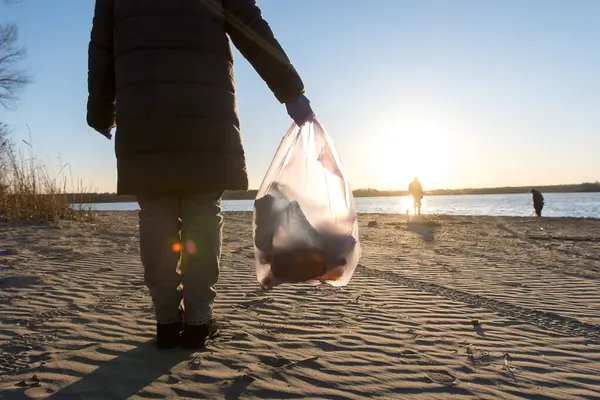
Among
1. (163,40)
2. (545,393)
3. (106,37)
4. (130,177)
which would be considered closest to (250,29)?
(163,40)

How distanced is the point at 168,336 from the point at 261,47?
4.84 ft

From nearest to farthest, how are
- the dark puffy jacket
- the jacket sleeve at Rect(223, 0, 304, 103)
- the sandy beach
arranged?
the sandy beach → the dark puffy jacket → the jacket sleeve at Rect(223, 0, 304, 103)

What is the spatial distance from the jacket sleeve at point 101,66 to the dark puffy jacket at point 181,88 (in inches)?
2.5

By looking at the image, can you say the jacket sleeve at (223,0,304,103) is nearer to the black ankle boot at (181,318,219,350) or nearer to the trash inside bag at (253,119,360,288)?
the trash inside bag at (253,119,360,288)

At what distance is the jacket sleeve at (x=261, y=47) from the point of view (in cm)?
223

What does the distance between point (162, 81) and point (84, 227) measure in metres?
6.99

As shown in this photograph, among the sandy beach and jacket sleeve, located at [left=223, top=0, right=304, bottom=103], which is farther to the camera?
jacket sleeve, located at [left=223, top=0, right=304, bottom=103]

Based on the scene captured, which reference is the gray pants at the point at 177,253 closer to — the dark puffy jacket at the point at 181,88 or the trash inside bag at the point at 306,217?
the dark puffy jacket at the point at 181,88

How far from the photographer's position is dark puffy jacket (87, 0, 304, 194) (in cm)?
208

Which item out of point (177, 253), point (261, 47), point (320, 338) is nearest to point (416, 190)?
point (320, 338)

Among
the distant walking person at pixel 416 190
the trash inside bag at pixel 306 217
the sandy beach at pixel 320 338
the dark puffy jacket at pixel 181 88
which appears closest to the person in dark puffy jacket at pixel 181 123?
the dark puffy jacket at pixel 181 88

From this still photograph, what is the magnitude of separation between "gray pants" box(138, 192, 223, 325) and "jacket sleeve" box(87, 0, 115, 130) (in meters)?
0.58

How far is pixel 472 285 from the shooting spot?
3.75 meters

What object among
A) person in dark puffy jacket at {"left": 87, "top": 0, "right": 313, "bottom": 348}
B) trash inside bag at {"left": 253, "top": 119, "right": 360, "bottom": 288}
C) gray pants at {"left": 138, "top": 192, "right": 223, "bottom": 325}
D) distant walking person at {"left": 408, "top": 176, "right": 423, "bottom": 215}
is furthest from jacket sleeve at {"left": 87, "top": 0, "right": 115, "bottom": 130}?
distant walking person at {"left": 408, "top": 176, "right": 423, "bottom": 215}
